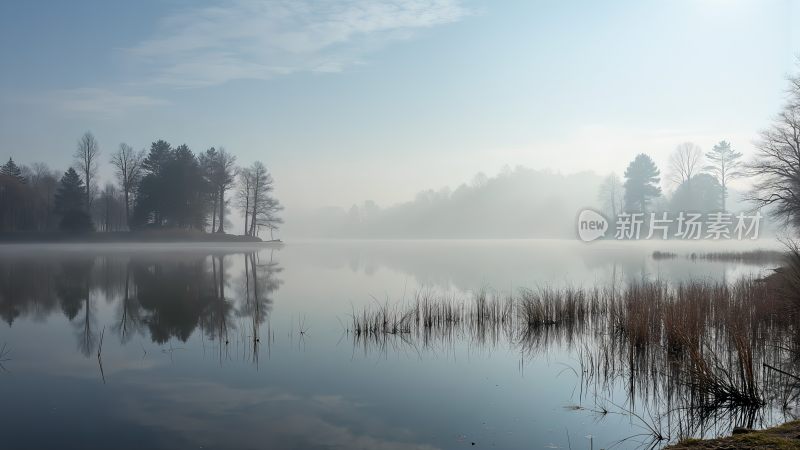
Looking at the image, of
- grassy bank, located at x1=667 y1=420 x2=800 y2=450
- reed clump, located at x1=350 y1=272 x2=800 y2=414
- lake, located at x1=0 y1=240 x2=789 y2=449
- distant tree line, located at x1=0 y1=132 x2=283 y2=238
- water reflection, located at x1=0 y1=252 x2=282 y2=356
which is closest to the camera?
grassy bank, located at x1=667 y1=420 x2=800 y2=450

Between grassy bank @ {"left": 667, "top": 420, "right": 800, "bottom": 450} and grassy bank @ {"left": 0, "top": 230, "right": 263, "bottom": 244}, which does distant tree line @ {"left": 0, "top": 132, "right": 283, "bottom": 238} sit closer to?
grassy bank @ {"left": 0, "top": 230, "right": 263, "bottom": 244}

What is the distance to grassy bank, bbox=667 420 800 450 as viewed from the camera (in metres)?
4.52

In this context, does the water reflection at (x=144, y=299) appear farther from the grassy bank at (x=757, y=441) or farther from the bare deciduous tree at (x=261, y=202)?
the bare deciduous tree at (x=261, y=202)

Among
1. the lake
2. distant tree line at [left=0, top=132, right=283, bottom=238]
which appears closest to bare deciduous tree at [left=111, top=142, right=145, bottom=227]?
distant tree line at [left=0, top=132, right=283, bottom=238]

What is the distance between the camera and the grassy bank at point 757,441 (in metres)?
4.52

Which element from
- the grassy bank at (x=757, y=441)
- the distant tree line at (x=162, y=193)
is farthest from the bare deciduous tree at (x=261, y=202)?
the grassy bank at (x=757, y=441)

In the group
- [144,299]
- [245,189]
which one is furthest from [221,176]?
[144,299]

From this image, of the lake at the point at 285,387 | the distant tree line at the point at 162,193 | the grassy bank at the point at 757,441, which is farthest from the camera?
the distant tree line at the point at 162,193

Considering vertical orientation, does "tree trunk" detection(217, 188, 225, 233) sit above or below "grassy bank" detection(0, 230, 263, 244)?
above

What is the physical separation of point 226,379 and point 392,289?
11968 mm

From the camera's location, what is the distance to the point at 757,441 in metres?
4.66

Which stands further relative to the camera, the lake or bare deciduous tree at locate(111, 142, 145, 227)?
bare deciduous tree at locate(111, 142, 145, 227)

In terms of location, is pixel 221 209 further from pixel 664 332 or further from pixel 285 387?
pixel 664 332

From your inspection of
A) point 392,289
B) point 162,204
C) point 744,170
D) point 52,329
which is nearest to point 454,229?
point 162,204
